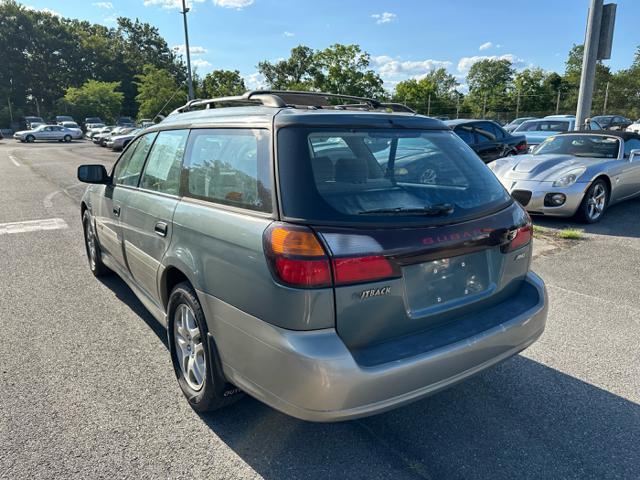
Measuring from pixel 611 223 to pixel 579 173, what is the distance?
108 cm

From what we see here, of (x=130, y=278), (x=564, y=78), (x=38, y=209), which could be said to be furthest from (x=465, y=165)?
(x=564, y=78)

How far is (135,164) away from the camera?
3.81 metres

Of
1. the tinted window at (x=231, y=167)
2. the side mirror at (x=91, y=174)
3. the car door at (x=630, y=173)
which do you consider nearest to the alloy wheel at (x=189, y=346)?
the tinted window at (x=231, y=167)

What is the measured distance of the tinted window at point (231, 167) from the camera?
2.24 meters

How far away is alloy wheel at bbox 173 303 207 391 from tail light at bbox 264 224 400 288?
0.85 m

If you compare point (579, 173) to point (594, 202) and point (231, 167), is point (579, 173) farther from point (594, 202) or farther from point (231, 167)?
point (231, 167)

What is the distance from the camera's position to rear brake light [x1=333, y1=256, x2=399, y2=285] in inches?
77.4

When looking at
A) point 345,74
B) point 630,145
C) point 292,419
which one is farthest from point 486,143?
point 345,74

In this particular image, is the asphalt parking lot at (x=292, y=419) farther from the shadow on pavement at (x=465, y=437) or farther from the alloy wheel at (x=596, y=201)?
the alloy wheel at (x=596, y=201)

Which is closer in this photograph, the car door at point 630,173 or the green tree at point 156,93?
the car door at point 630,173

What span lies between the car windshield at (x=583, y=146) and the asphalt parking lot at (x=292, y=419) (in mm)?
4635

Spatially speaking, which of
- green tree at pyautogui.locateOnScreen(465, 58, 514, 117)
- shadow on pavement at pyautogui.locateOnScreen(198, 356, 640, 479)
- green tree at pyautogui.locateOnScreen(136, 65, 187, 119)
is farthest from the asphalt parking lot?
green tree at pyautogui.locateOnScreen(465, 58, 514, 117)

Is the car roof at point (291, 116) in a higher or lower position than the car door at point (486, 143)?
higher

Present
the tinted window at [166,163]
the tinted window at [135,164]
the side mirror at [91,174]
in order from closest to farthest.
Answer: the tinted window at [166,163], the tinted window at [135,164], the side mirror at [91,174]
